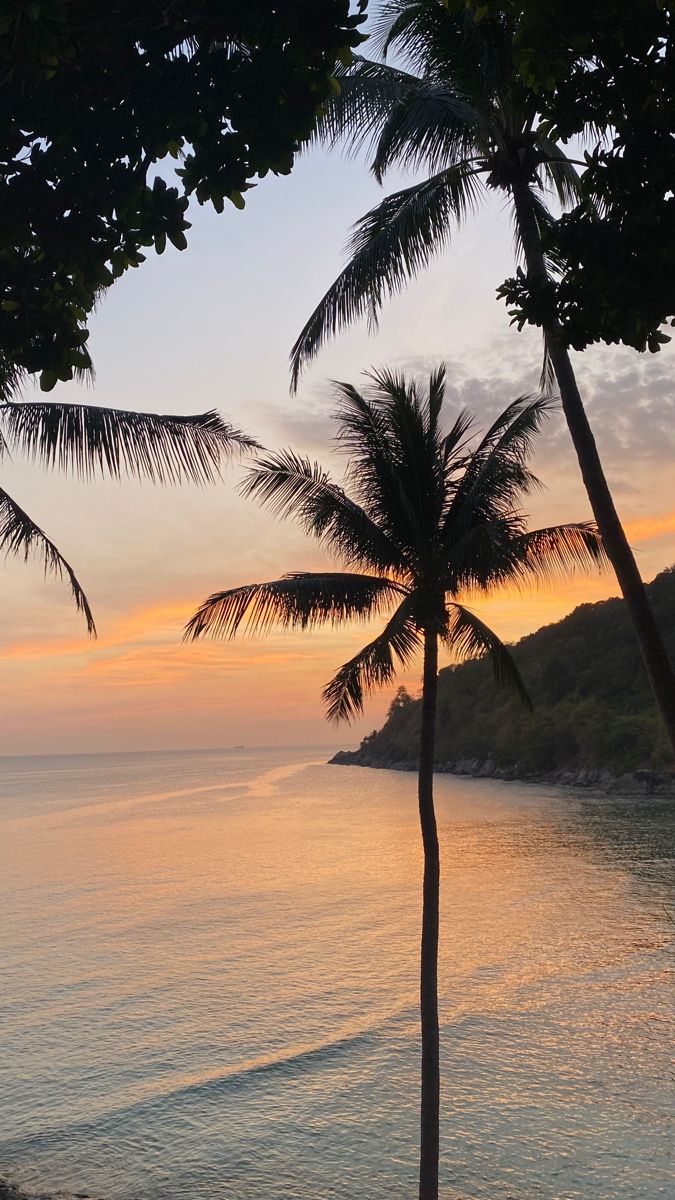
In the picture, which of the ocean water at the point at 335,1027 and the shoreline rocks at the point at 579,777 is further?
the shoreline rocks at the point at 579,777

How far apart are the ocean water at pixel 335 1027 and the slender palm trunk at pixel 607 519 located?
9.89 meters

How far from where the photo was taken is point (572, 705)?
9400 cm

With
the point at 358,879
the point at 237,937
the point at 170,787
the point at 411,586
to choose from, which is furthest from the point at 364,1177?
the point at 170,787

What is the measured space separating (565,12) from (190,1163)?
16.8m

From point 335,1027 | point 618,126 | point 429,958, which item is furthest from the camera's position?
point 335,1027

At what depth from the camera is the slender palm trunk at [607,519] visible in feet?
23.3

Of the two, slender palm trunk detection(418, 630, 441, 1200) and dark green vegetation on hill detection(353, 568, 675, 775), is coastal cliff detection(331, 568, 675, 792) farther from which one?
slender palm trunk detection(418, 630, 441, 1200)

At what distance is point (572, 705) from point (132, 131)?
310ft

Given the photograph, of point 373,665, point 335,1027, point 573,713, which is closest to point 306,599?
point 373,665

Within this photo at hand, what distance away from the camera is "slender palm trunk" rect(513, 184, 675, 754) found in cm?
709

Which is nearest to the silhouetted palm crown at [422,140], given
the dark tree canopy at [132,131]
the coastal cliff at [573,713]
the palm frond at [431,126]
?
the palm frond at [431,126]

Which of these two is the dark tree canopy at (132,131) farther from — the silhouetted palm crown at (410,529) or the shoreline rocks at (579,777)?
the shoreline rocks at (579,777)

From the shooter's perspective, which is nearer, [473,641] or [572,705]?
[473,641]

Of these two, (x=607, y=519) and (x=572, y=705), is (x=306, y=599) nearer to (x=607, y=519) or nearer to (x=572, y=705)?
(x=607, y=519)
